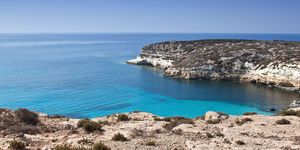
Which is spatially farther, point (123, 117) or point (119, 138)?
point (123, 117)

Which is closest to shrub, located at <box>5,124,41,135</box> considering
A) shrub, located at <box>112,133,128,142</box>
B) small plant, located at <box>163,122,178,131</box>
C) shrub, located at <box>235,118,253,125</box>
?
shrub, located at <box>112,133,128,142</box>

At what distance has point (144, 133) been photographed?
1861 centimetres

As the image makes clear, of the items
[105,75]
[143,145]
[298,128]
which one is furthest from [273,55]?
[143,145]

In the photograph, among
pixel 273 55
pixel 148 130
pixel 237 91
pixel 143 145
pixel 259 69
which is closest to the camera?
pixel 143 145

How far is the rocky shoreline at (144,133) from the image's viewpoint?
52.7 ft

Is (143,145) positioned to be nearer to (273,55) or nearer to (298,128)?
(298,128)

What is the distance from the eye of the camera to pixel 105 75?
86125mm

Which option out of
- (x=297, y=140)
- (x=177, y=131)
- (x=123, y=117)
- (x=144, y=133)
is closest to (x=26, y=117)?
(x=123, y=117)

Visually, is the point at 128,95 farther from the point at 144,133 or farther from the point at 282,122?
the point at 144,133

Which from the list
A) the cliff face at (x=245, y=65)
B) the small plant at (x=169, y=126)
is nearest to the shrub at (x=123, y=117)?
the small plant at (x=169, y=126)

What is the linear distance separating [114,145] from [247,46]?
286 feet

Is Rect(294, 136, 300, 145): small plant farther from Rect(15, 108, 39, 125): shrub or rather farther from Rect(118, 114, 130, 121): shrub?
Rect(15, 108, 39, 125): shrub

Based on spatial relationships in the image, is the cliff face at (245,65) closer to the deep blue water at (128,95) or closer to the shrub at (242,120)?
the deep blue water at (128,95)

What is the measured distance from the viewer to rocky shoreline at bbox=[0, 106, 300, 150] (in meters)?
16.1
